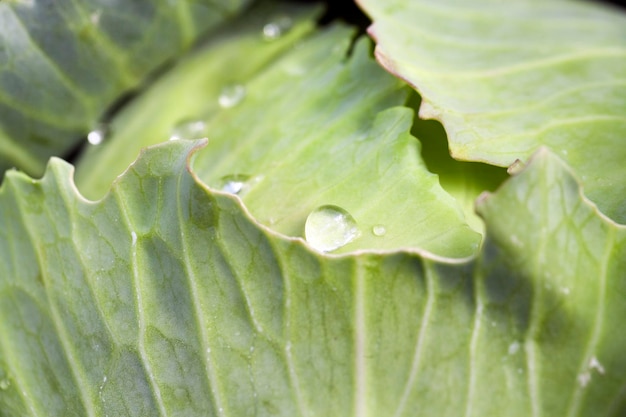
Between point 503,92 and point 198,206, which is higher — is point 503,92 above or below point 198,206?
below

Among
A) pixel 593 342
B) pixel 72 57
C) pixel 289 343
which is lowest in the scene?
pixel 593 342

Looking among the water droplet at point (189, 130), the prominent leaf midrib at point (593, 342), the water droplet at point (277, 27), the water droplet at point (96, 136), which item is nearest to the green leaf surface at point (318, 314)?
the prominent leaf midrib at point (593, 342)

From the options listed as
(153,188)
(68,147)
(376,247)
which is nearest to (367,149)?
(376,247)

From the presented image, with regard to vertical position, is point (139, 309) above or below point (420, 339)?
above

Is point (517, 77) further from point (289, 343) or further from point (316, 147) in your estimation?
point (289, 343)

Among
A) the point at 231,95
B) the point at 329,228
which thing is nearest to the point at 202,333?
the point at 329,228

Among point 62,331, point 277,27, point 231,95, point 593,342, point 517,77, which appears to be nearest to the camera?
point 593,342

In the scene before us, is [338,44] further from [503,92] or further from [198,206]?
[198,206]

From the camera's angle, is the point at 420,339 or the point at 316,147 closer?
the point at 420,339
